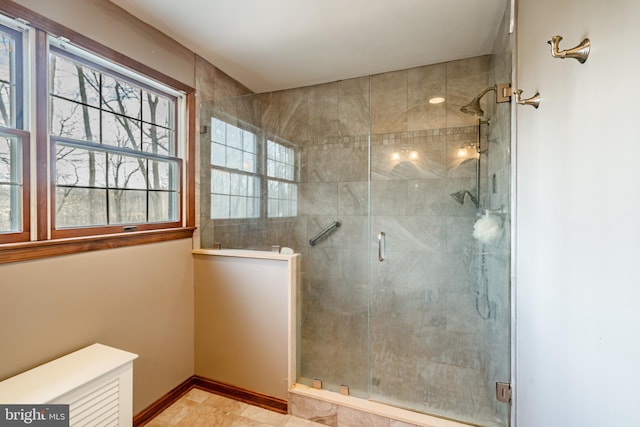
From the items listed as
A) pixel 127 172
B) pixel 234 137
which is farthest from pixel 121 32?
pixel 234 137

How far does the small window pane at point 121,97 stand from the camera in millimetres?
1759

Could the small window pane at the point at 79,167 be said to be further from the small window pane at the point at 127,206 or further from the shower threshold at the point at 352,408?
the shower threshold at the point at 352,408

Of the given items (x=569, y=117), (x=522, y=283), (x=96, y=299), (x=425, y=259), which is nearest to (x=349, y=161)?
(x=425, y=259)

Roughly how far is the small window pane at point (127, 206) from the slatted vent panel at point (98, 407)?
2.99 feet

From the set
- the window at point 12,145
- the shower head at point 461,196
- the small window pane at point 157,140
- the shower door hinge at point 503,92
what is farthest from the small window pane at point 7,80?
the shower head at point 461,196

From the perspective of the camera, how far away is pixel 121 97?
72.5 inches

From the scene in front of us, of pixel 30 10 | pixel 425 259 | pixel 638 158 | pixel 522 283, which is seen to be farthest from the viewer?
pixel 425 259

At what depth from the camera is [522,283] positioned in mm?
1476

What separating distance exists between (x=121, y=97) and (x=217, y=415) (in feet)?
7.08

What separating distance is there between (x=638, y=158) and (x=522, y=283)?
110 centimetres

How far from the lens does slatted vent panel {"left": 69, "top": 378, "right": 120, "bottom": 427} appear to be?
1.24m

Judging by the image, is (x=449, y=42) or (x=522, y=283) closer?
(x=522, y=283)

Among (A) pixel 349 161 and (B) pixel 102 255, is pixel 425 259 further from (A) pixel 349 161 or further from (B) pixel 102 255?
(B) pixel 102 255

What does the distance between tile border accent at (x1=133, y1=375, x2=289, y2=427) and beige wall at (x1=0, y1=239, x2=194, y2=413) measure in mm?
47
